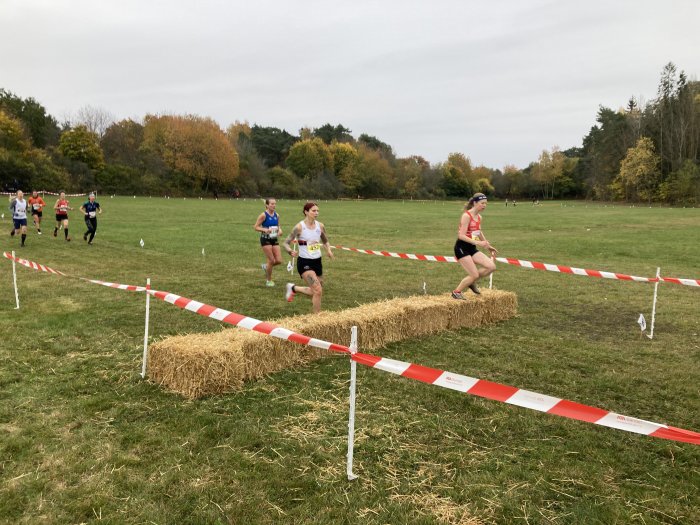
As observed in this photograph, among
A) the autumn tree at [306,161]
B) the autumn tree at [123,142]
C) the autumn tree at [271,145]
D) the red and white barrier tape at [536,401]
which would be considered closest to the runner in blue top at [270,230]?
the red and white barrier tape at [536,401]

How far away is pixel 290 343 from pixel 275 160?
109 m

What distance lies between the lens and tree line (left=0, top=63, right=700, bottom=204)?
68.5 metres

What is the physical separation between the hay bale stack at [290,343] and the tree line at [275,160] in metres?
61.4

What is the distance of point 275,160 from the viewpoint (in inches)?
4402

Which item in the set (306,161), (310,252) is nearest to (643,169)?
(306,161)

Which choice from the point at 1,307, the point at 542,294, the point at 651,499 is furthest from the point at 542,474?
the point at 1,307

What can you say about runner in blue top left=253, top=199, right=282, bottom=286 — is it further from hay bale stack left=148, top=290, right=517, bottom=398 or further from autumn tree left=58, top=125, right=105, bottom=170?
autumn tree left=58, top=125, right=105, bottom=170

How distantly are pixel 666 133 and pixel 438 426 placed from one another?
→ 3932 inches

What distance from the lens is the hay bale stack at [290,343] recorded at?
218 inches

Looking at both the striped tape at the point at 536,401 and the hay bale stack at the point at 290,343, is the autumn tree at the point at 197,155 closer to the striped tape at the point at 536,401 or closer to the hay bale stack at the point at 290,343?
the hay bale stack at the point at 290,343

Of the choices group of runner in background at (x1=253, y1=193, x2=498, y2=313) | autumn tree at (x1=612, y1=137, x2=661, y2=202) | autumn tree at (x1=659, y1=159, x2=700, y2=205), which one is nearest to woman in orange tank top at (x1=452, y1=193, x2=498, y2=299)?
group of runner in background at (x1=253, y1=193, x2=498, y2=313)

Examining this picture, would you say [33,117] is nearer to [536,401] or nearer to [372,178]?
[372,178]

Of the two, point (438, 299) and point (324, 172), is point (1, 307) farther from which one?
point (324, 172)

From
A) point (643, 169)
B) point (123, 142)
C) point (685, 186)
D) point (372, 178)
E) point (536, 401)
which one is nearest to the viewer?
point (536, 401)
